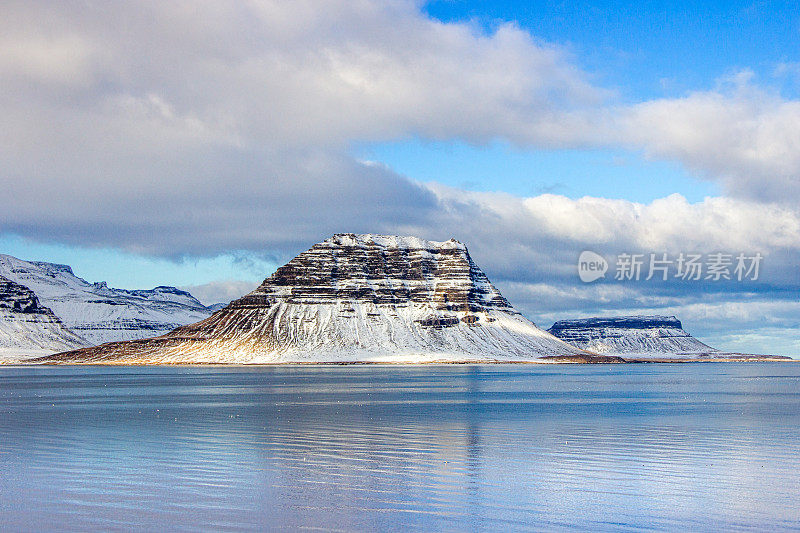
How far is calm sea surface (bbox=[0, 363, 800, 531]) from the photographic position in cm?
3145

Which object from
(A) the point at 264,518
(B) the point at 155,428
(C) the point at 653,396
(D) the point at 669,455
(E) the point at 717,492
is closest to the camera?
(A) the point at 264,518

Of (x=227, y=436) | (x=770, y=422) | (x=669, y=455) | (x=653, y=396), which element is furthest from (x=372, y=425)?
(x=653, y=396)

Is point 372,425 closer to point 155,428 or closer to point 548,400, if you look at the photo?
point 155,428

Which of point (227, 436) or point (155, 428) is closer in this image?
point (227, 436)

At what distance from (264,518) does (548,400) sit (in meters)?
72.6

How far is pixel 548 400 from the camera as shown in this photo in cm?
10044

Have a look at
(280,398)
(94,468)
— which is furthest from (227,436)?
(280,398)

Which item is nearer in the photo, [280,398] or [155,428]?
[155,428]

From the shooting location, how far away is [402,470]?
42.2 meters

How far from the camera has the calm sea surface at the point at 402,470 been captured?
31.5m

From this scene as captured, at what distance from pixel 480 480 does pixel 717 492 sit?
383 inches

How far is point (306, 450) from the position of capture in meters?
50.9

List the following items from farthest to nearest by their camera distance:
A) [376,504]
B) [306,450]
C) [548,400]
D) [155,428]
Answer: [548,400] → [155,428] → [306,450] → [376,504]

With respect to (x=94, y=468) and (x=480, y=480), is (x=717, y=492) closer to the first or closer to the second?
(x=480, y=480)
